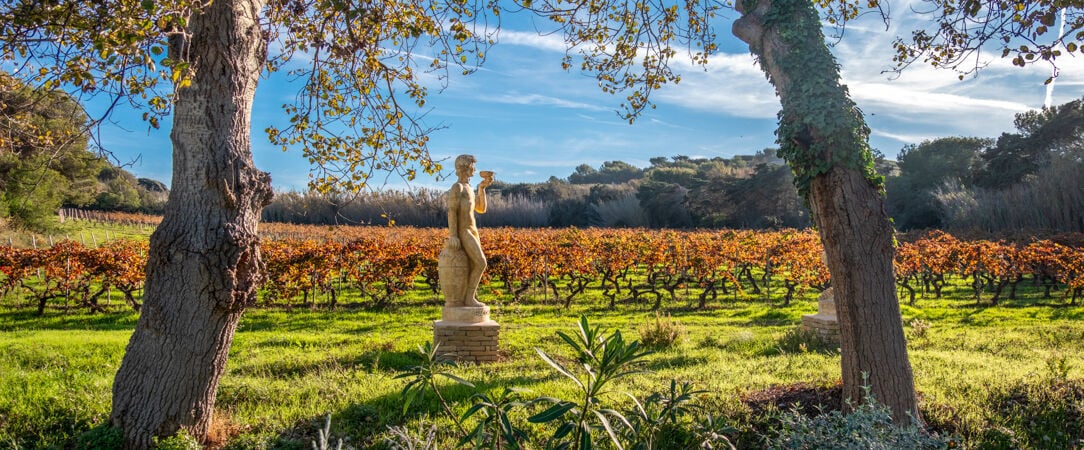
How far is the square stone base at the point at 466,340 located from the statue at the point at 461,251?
0.38 metres

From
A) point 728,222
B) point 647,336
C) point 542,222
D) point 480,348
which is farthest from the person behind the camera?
point 542,222

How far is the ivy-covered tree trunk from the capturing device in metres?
4.29

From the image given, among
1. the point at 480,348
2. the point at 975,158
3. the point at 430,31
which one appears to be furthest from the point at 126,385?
the point at 975,158

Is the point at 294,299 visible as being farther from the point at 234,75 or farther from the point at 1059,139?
the point at 1059,139

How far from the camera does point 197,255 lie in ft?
13.0

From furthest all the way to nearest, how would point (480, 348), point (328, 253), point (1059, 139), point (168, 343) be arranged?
point (1059, 139)
point (328, 253)
point (480, 348)
point (168, 343)

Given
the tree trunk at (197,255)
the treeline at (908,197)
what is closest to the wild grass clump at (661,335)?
the tree trunk at (197,255)

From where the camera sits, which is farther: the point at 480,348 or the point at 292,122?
the point at 480,348

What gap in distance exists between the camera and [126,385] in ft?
13.4

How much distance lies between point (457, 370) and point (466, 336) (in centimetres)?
105

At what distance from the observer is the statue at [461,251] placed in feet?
26.6

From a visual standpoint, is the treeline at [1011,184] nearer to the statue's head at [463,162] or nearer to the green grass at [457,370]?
the green grass at [457,370]

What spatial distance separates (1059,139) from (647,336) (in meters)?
36.2

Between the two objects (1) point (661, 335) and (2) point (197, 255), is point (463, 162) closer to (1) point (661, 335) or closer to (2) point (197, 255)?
(1) point (661, 335)
